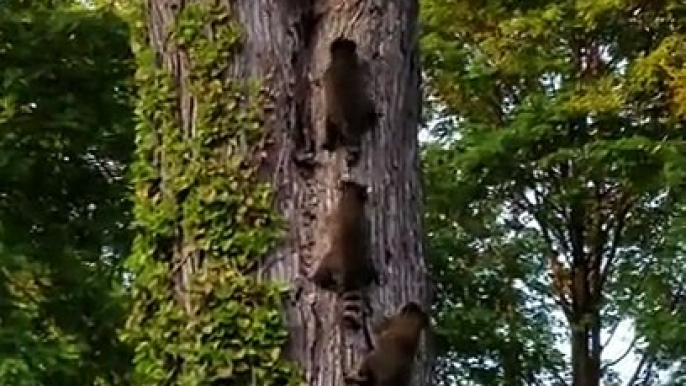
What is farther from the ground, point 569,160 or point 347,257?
point 569,160

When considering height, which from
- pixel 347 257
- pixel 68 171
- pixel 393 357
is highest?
pixel 68 171

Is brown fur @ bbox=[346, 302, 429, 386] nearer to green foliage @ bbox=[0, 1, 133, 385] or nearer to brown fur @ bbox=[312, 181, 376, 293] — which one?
brown fur @ bbox=[312, 181, 376, 293]

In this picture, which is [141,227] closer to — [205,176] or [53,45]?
[205,176]

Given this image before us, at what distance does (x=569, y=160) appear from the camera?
335 inches

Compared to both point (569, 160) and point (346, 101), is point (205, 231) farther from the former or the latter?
point (569, 160)

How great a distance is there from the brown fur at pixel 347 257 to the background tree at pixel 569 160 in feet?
16.8

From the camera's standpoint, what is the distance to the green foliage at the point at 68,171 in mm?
6996

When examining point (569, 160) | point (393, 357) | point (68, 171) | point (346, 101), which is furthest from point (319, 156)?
point (569, 160)

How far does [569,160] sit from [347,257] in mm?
6342

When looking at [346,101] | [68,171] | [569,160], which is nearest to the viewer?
[346,101]

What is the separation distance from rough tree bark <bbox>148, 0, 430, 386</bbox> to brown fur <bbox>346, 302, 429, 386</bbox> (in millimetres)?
37

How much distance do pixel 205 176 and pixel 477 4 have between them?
6.95m

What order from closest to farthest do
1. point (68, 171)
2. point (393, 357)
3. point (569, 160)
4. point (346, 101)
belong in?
1. point (393, 357)
2. point (346, 101)
3. point (68, 171)
4. point (569, 160)

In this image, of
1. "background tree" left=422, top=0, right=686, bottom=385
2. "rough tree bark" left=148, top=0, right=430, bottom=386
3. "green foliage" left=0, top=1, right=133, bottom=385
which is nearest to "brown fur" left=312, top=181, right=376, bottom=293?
"rough tree bark" left=148, top=0, right=430, bottom=386
